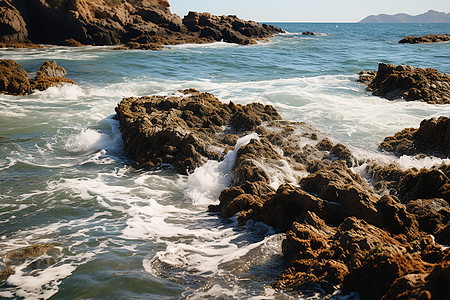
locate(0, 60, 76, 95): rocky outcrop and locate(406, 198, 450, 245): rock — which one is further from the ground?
locate(0, 60, 76, 95): rocky outcrop

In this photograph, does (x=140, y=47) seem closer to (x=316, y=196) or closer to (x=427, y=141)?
(x=427, y=141)

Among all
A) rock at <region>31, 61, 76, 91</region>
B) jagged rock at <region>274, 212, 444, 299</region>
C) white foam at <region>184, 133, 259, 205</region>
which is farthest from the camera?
rock at <region>31, 61, 76, 91</region>

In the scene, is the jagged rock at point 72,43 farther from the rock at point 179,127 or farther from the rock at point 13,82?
the rock at point 179,127

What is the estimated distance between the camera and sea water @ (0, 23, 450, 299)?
13.8 ft

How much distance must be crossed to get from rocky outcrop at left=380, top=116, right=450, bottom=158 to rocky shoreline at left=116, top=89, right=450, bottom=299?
13cm

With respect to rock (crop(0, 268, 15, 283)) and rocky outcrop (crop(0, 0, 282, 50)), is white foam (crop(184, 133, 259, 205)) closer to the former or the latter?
rock (crop(0, 268, 15, 283))

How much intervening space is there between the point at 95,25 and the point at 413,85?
3428cm

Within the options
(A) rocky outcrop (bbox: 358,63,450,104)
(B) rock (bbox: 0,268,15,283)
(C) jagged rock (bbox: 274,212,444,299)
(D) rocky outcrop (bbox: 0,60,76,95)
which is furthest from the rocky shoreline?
(D) rocky outcrop (bbox: 0,60,76,95)

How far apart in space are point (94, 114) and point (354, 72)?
16.9 metres

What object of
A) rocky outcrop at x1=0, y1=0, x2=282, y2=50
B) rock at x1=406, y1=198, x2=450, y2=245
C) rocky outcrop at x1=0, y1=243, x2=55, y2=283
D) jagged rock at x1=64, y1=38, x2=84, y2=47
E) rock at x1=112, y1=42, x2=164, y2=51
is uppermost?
rocky outcrop at x1=0, y1=0, x2=282, y2=50

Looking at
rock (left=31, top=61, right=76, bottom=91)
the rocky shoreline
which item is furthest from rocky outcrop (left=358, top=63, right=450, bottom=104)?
rock (left=31, top=61, right=76, bottom=91)

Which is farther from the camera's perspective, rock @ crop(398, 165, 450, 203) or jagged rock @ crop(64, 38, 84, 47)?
jagged rock @ crop(64, 38, 84, 47)

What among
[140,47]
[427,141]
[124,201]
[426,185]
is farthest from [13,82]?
[140,47]

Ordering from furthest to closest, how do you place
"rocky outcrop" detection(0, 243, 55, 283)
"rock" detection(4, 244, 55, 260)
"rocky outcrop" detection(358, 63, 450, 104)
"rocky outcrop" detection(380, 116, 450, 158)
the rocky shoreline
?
"rocky outcrop" detection(358, 63, 450, 104), "rocky outcrop" detection(380, 116, 450, 158), "rock" detection(4, 244, 55, 260), "rocky outcrop" detection(0, 243, 55, 283), the rocky shoreline
